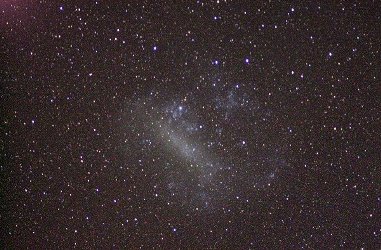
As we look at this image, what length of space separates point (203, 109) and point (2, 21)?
0.26 metres

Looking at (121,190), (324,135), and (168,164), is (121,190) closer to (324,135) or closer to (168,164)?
(168,164)

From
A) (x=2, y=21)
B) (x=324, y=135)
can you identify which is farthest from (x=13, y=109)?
(x=324, y=135)

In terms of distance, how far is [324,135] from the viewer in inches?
17.1

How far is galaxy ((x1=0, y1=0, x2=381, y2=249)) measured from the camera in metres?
0.43

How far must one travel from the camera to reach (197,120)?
456 mm

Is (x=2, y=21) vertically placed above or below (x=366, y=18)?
above

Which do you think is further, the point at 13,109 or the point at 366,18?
the point at 13,109

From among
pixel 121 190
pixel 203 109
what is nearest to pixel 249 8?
pixel 203 109

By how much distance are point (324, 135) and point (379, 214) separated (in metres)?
0.09

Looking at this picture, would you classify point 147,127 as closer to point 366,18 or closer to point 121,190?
point 121,190

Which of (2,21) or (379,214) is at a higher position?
(2,21)

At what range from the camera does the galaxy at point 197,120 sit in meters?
0.43

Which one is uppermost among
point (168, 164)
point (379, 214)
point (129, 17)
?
point (129, 17)

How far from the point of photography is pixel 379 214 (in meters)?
0.43
